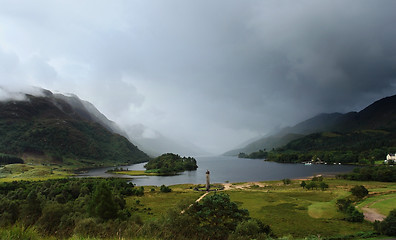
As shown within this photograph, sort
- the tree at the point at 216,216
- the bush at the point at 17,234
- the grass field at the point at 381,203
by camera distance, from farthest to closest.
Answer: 1. the grass field at the point at 381,203
2. the tree at the point at 216,216
3. the bush at the point at 17,234

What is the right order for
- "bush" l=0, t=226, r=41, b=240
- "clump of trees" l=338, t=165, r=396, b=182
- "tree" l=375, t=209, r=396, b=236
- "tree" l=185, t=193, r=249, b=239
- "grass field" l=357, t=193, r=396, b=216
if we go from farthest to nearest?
"clump of trees" l=338, t=165, r=396, b=182, "grass field" l=357, t=193, r=396, b=216, "tree" l=375, t=209, r=396, b=236, "tree" l=185, t=193, r=249, b=239, "bush" l=0, t=226, r=41, b=240

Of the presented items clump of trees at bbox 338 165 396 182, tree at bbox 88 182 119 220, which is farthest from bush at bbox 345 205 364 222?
clump of trees at bbox 338 165 396 182

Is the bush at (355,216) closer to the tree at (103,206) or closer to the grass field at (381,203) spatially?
the grass field at (381,203)

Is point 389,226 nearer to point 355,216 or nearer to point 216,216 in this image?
point 355,216

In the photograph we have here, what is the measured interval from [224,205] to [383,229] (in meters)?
31.7

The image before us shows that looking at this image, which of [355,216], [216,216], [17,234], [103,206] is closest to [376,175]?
[355,216]

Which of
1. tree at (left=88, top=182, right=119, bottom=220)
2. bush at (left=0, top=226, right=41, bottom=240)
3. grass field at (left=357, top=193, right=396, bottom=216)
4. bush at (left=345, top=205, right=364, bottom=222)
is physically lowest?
grass field at (left=357, top=193, right=396, bottom=216)

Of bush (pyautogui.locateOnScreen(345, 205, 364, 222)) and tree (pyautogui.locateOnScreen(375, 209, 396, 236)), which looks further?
bush (pyautogui.locateOnScreen(345, 205, 364, 222))

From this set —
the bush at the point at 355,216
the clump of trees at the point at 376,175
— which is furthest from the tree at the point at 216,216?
the clump of trees at the point at 376,175

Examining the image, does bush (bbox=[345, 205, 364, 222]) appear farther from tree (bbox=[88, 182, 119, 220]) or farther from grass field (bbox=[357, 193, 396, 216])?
tree (bbox=[88, 182, 119, 220])

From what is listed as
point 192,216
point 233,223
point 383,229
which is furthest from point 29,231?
point 383,229

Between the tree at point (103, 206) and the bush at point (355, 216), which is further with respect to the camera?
the bush at point (355, 216)

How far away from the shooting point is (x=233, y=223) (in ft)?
94.6

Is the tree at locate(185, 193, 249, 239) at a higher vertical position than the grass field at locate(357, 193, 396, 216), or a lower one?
higher
